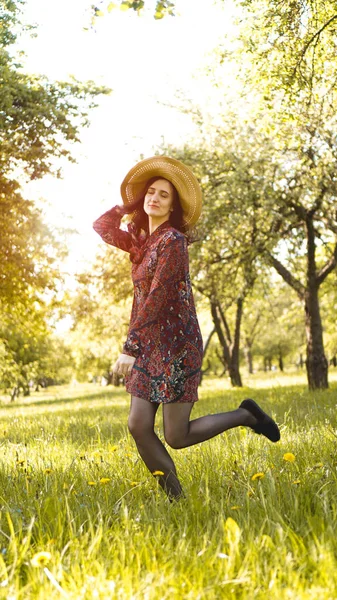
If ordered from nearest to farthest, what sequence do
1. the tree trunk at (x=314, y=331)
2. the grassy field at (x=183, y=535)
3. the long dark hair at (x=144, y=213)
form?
the grassy field at (x=183, y=535)
the long dark hair at (x=144, y=213)
the tree trunk at (x=314, y=331)

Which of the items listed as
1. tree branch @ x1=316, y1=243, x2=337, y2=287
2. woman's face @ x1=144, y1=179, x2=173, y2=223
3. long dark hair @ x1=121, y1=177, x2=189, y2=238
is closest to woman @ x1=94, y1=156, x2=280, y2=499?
→ woman's face @ x1=144, y1=179, x2=173, y2=223

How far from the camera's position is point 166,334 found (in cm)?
377

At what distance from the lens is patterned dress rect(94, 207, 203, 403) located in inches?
146

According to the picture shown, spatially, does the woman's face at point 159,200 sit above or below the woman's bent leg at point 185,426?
above

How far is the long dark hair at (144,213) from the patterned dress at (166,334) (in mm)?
425

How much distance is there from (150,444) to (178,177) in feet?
5.97

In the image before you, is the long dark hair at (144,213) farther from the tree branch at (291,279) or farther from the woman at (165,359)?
the tree branch at (291,279)

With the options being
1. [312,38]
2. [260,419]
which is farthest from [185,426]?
[312,38]

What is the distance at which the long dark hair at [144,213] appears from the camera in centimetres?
436

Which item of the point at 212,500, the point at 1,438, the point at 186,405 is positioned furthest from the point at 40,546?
the point at 1,438

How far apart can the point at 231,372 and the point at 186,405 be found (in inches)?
739

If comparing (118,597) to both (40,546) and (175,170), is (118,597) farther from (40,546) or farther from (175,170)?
(175,170)

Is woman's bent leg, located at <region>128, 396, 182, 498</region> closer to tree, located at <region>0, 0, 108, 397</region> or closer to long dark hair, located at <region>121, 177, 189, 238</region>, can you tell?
long dark hair, located at <region>121, 177, 189, 238</region>

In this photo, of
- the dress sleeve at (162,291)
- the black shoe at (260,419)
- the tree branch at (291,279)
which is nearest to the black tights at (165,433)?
the dress sleeve at (162,291)
